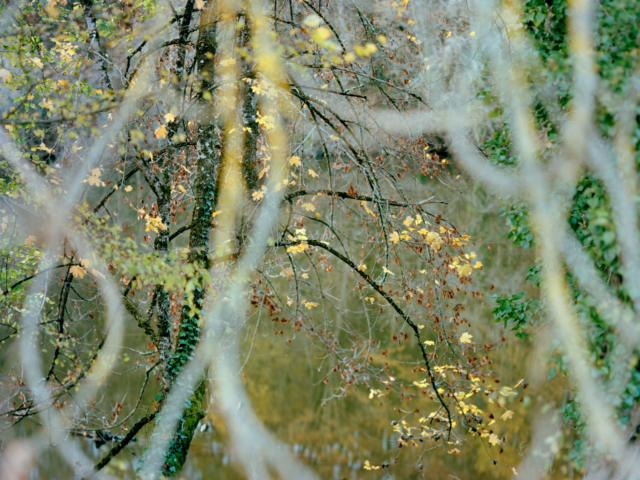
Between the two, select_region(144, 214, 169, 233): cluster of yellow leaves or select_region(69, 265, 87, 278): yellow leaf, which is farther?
select_region(69, 265, 87, 278): yellow leaf

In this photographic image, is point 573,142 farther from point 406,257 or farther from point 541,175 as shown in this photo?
point 406,257

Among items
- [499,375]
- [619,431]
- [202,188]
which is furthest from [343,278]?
[619,431]

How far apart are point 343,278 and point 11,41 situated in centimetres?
753

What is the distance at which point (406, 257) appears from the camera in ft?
33.1

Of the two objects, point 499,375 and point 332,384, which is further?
point 332,384

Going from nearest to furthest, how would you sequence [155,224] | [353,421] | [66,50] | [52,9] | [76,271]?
1. [52,9]
2. [155,224]
3. [76,271]
4. [66,50]
5. [353,421]

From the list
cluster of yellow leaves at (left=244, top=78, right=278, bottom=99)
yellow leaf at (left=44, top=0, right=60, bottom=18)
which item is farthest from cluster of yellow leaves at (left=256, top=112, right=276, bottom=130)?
yellow leaf at (left=44, top=0, right=60, bottom=18)

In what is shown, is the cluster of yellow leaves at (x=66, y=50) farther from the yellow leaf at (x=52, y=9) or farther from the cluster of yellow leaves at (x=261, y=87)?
the cluster of yellow leaves at (x=261, y=87)

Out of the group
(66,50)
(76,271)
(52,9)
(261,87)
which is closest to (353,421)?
(76,271)

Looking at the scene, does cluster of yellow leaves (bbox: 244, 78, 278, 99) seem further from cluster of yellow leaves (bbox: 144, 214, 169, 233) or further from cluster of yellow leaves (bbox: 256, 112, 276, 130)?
cluster of yellow leaves (bbox: 144, 214, 169, 233)

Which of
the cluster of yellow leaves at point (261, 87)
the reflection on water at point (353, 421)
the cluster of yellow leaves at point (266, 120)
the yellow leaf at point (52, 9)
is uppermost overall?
the yellow leaf at point (52, 9)

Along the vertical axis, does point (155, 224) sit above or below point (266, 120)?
below

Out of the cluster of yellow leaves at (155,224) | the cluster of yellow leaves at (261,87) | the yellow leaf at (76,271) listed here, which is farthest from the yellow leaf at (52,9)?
the yellow leaf at (76,271)

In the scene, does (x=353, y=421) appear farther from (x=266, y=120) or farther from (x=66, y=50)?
(x=66, y=50)
